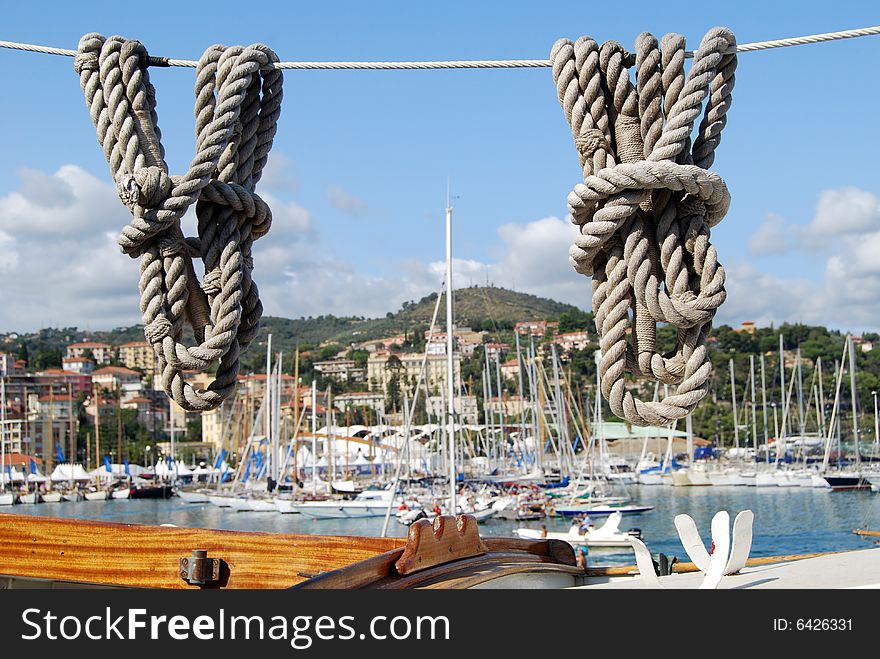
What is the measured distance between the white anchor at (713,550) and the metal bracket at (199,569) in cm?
172

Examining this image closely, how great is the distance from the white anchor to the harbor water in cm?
2029

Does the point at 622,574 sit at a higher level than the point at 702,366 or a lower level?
lower

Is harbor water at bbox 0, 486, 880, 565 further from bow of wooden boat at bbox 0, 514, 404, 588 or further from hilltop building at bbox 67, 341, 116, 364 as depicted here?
hilltop building at bbox 67, 341, 116, 364

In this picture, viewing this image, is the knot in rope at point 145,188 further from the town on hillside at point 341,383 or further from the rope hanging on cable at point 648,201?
the town on hillside at point 341,383

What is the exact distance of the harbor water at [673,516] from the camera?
1265 inches

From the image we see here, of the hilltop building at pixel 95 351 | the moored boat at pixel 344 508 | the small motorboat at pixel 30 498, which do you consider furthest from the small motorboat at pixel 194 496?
the hilltop building at pixel 95 351

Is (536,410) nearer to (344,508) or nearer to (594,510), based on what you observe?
(344,508)

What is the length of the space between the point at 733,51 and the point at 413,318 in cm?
18993

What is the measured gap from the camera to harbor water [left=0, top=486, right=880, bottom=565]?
32.1 m

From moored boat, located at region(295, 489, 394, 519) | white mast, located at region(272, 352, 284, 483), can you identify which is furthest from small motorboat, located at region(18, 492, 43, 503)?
moored boat, located at region(295, 489, 394, 519)

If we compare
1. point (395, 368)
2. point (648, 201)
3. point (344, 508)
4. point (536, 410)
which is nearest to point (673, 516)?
Result: point (344, 508)
